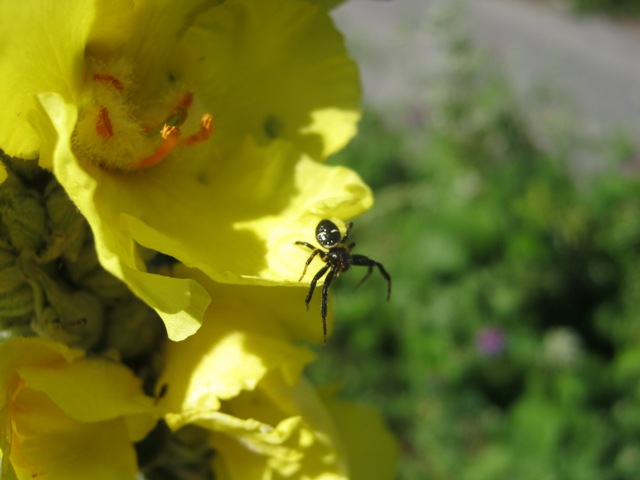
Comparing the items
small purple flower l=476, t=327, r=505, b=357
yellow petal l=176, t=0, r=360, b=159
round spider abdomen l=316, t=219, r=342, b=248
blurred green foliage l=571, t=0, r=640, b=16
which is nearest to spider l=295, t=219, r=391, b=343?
round spider abdomen l=316, t=219, r=342, b=248

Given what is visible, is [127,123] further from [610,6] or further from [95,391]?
[610,6]

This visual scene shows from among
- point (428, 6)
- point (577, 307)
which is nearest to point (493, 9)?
point (428, 6)

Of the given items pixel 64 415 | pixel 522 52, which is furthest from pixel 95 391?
pixel 522 52

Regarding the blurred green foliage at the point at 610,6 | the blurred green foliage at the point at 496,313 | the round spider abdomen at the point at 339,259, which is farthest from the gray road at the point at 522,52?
the round spider abdomen at the point at 339,259

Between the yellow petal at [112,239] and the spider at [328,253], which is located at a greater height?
the yellow petal at [112,239]

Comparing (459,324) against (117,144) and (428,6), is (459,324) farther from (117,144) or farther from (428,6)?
(428,6)

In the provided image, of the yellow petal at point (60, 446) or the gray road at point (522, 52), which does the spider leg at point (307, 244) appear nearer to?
the yellow petal at point (60, 446)
